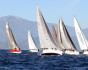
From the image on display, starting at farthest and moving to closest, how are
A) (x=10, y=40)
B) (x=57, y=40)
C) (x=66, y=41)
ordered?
(x=10, y=40)
(x=57, y=40)
(x=66, y=41)

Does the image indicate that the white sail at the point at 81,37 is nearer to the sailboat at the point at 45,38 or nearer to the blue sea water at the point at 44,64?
the sailboat at the point at 45,38

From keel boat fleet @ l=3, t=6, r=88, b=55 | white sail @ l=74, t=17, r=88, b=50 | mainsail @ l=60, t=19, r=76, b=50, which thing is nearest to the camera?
keel boat fleet @ l=3, t=6, r=88, b=55

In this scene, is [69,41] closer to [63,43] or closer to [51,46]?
[63,43]

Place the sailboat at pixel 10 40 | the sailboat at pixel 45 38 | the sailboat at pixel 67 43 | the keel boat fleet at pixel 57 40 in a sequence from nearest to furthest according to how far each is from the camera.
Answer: the sailboat at pixel 45 38, the keel boat fleet at pixel 57 40, the sailboat at pixel 67 43, the sailboat at pixel 10 40

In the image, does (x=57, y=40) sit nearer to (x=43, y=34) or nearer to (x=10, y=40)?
(x=10, y=40)

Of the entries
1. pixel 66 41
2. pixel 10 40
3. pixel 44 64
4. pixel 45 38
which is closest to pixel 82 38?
pixel 66 41

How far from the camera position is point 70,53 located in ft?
288

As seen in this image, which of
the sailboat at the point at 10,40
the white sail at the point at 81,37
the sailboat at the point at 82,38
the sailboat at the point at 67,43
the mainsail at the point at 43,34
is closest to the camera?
the mainsail at the point at 43,34

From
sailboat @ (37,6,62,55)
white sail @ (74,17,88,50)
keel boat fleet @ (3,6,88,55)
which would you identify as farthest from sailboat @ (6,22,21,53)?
sailboat @ (37,6,62,55)

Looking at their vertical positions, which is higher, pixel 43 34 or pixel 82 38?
pixel 43 34

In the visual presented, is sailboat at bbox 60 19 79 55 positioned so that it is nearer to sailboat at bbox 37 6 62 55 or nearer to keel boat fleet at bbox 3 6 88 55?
keel boat fleet at bbox 3 6 88 55

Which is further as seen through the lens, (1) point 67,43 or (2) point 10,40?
(2) point 10,40

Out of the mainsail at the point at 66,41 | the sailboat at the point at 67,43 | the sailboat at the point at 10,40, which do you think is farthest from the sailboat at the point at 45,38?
the sailboat at the point at 10,40

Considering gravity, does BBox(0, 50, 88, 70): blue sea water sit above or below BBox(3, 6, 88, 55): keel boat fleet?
below
